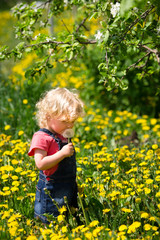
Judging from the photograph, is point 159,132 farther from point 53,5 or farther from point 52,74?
point 52,74

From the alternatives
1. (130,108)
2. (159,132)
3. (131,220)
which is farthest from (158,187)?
(130,108)

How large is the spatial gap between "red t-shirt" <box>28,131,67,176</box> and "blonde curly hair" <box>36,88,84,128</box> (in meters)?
0.14

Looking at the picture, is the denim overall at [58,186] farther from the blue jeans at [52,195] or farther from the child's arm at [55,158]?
the child's arm at [55,158]

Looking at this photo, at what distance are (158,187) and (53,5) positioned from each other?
1886 millimetres

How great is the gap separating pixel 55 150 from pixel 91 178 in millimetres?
755

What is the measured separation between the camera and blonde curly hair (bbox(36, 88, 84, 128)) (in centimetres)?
195

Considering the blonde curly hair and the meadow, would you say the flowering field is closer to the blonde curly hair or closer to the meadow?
the meadow

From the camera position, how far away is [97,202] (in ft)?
7.29

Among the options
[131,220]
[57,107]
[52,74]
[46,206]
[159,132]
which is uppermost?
[52,74]

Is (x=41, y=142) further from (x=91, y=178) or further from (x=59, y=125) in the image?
(x=91, y=178)

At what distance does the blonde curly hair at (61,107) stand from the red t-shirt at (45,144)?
0.14m

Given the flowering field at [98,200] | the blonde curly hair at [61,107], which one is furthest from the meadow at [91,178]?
the blonde curly hair at [61,107]

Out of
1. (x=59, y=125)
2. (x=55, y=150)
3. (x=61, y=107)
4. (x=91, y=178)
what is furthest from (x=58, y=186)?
(x=91, y=178)

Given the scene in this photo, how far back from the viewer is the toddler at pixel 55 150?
1.95m
